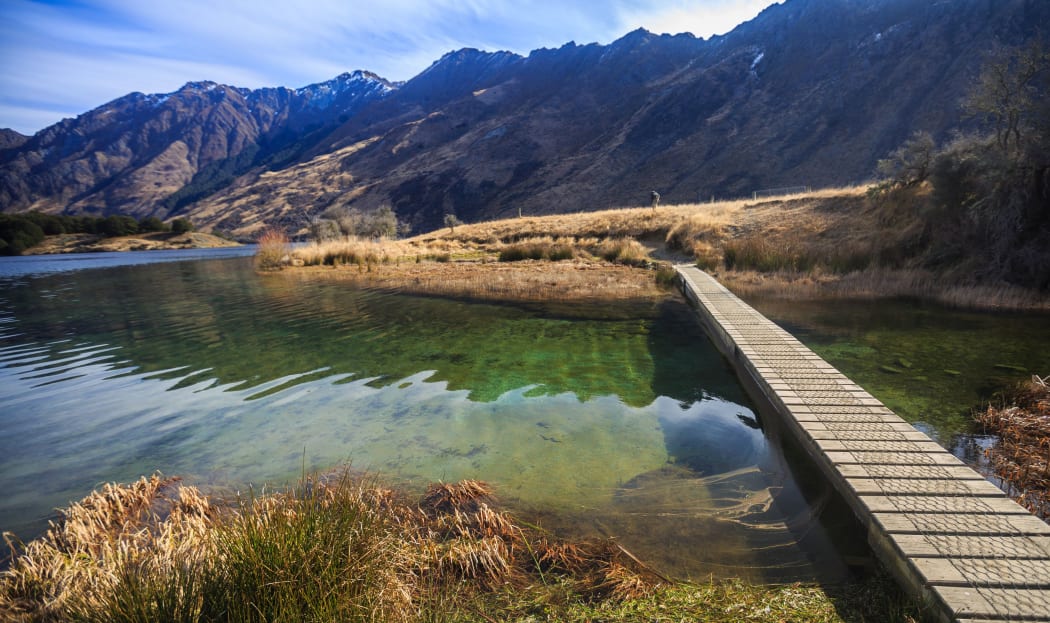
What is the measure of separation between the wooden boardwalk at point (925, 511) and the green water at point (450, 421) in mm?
486

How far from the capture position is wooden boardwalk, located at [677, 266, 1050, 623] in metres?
2.41

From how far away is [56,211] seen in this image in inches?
7707

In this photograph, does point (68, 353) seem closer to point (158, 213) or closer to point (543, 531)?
point (543, 531)

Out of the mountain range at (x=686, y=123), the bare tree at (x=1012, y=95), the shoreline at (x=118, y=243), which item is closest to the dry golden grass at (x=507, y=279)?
the bare tree at (x=1012, y=95)

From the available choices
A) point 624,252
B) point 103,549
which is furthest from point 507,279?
point 103,549

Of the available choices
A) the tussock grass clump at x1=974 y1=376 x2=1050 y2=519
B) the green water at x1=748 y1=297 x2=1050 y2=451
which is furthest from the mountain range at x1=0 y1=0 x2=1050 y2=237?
the tussock grass clump at x1=974 y1=376 x2=1050 y2=519

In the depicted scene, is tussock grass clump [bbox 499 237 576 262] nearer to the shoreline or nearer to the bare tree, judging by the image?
the bare tree

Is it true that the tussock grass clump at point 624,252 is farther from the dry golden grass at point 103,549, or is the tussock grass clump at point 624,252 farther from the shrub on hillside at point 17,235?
the shrub on hillside at point 17,235

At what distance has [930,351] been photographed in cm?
763

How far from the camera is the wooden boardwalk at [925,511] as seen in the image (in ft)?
7.91

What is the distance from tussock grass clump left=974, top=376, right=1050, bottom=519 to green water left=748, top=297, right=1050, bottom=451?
23 cm

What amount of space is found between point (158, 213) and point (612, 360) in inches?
8963

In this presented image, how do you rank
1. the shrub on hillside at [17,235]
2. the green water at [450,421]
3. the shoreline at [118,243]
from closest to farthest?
the green water at [450,421]
the shrub on hillside at [17,235]
the shoreline at [118,243]

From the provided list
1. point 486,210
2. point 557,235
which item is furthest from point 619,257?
point 486,210
